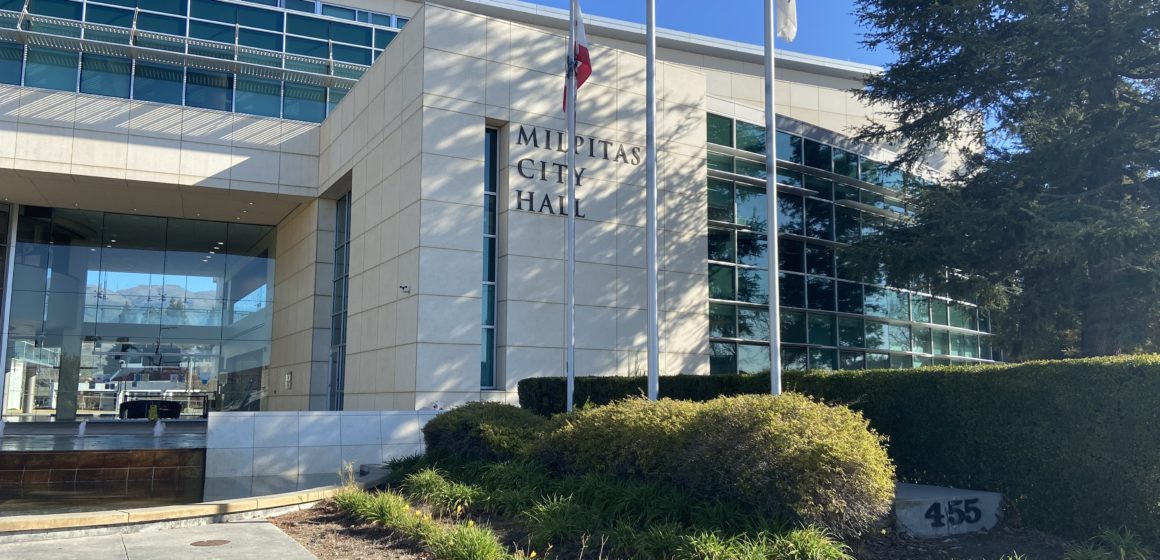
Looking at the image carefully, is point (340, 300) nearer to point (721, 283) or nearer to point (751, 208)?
point (721, 283)

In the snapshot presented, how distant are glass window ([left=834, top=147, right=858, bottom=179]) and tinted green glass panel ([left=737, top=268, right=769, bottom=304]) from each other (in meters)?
4.71

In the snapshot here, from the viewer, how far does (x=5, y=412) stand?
1097 inches

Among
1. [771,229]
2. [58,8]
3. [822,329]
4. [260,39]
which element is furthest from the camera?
[260,39]

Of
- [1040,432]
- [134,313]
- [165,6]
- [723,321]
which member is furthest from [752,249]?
[134,313]

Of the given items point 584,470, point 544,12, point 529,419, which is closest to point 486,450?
point 529,419

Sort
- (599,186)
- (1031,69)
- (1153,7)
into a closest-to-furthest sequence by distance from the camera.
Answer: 1. (1153,7)
2. (1031,69)
3. (599,186)

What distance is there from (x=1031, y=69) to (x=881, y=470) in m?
14.7

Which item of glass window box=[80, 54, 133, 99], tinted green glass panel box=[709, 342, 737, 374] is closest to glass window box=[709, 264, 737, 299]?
tinted green glass panel box=[709, 342, 737, 374]

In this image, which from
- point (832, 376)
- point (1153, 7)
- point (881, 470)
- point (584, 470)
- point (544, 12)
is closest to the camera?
point (881, 470)

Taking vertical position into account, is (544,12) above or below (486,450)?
above

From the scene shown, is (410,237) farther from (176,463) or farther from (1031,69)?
(1031,69)

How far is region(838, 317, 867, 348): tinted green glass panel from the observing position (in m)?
24.9

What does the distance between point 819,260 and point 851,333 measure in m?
2.38

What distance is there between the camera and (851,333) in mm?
25094
